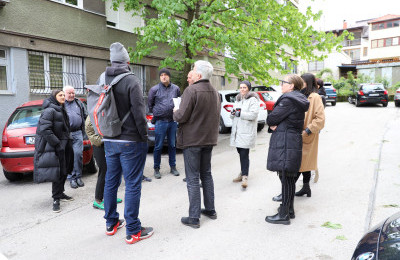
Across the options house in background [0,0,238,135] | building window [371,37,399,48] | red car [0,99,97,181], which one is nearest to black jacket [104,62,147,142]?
red car [0,99,97,181]

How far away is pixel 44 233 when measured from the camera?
390 centimetres

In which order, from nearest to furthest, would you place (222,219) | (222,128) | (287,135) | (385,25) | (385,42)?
1. (287,135)
2. (222,219)
3. (222,128)
4. (385,42)
5. (385,25)

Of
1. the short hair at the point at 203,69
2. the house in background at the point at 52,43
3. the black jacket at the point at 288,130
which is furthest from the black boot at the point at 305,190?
the house in background at the point at 52,43

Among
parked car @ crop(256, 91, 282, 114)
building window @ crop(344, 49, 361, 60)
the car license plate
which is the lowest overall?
the car license plate

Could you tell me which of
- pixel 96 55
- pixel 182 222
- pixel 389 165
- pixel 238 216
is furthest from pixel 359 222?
pixel 96 55

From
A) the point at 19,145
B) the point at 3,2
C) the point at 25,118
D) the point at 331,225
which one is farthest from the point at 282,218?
the point at 3,2

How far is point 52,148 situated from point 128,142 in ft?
6.17

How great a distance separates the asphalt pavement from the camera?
11.0ft

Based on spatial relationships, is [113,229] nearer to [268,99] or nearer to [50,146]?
[50,146]

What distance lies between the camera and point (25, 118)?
6145 millimetres

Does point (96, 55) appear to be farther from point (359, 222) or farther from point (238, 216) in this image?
point (359, 222)

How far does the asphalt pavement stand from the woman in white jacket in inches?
17.8

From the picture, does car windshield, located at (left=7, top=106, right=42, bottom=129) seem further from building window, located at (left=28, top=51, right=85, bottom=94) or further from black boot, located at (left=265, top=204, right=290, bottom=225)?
building window, located at (left=28, top=51, right=85, bottom=94)

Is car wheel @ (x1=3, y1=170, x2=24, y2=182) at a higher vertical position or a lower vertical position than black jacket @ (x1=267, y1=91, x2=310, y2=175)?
lower
